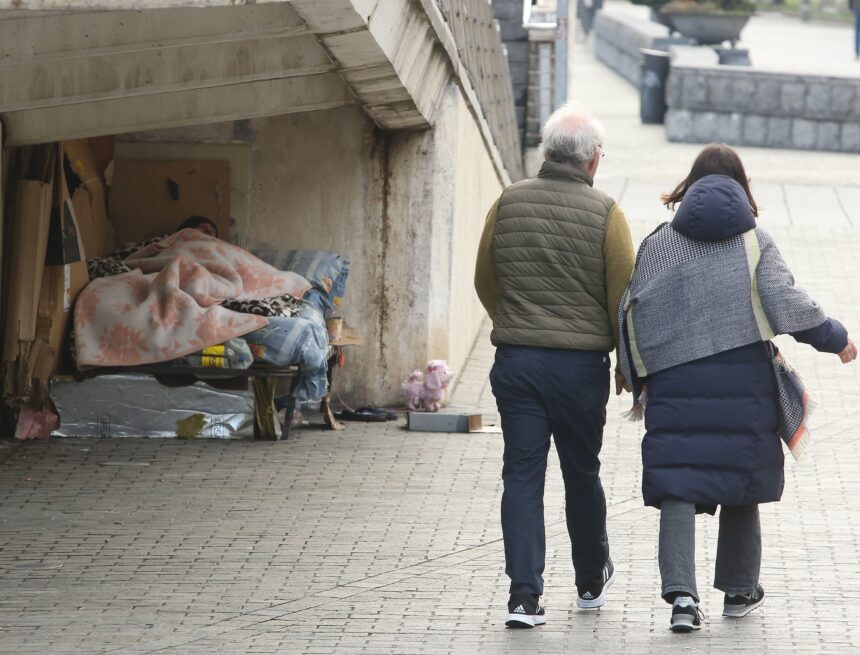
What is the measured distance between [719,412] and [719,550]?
1.89 ft

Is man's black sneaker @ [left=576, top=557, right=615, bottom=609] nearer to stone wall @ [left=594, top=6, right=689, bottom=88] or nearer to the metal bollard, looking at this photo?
the metal bollard

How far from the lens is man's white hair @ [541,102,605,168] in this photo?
17.7ft

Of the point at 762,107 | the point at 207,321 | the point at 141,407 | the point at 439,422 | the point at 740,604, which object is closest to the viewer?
the point at 740,604

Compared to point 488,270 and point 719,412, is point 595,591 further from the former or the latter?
point 488,270

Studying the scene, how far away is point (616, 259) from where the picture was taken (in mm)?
5332

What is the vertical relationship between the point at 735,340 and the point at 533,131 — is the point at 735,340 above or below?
above

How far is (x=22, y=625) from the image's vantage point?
555cm

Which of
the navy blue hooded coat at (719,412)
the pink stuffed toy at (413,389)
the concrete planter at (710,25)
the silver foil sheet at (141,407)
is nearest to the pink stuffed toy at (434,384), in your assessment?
the pink stuffed toy at (413,389)

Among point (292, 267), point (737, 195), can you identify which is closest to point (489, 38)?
point (292, 267)

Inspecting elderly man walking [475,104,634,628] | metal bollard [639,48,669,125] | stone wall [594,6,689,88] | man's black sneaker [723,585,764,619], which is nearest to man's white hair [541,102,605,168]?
elderly man walking [475,104,634,628]

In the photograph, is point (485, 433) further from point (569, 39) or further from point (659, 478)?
point (569, 39)

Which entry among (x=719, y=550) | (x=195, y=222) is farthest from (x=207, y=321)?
(x=719, y=550)

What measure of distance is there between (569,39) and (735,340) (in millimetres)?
15984

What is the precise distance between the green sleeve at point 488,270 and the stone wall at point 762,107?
17.1 metres
